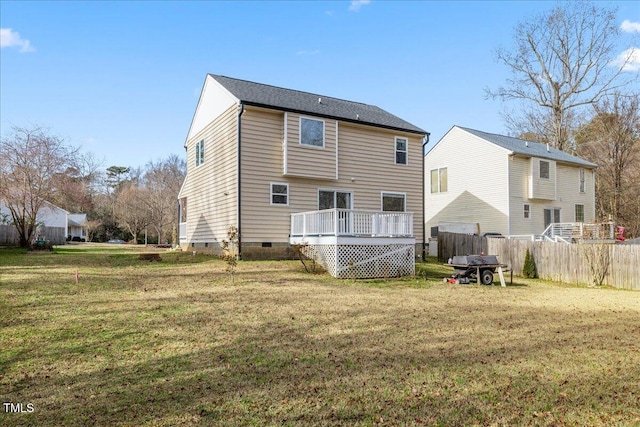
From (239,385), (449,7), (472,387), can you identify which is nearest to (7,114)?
(449,7)

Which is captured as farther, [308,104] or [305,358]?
[308,104]

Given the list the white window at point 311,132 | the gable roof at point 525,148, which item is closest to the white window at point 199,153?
the white window at point 311,132

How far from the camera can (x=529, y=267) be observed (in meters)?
15.8

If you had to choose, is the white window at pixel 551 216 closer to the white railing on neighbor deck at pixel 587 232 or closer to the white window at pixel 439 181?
the white railing on neighbor deck at pixel 587 232

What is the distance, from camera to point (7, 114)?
874 inches

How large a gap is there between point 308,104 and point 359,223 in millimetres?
6983

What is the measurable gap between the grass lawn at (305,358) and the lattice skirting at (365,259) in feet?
10.3

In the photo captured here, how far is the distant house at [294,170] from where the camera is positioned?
1506 cm

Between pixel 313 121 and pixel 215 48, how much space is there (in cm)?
693

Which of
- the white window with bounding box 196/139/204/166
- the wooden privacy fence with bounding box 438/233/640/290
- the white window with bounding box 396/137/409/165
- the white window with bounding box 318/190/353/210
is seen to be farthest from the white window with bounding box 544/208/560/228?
the white window with bounding box 196/139/204/166

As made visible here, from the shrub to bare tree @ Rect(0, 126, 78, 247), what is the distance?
2315 cm

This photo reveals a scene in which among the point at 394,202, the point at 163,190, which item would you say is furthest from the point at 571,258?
the point at 163,190

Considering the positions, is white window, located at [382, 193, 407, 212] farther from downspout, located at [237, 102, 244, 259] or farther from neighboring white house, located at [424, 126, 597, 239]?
neighboring white house, located at [424, 126, 597, 239]

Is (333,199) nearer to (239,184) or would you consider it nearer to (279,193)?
(279,193)
